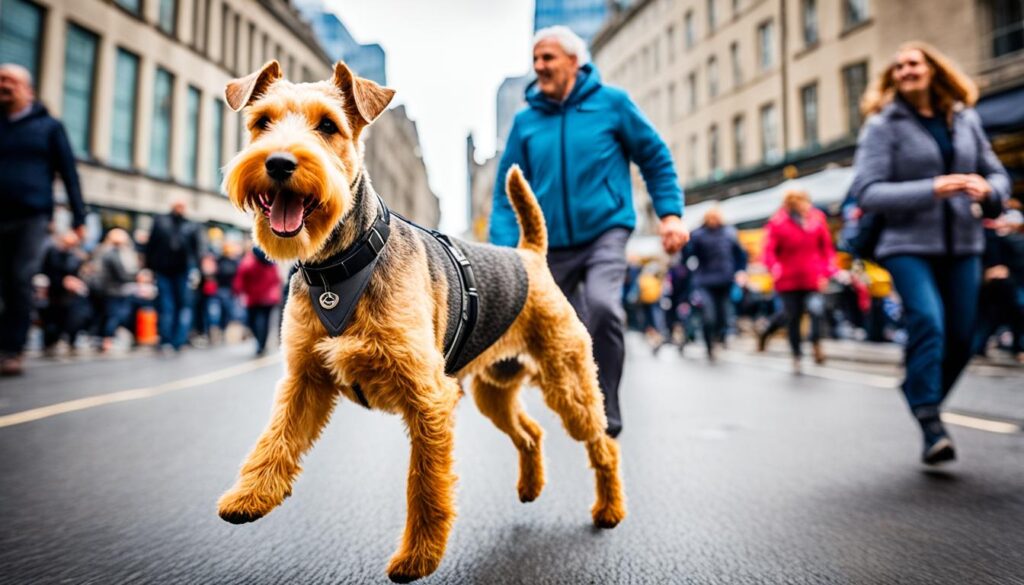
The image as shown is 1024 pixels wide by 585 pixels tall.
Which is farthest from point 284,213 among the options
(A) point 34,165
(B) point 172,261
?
(B) point 172,261

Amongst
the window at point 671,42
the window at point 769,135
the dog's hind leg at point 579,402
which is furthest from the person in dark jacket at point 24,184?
the window at point 671,42

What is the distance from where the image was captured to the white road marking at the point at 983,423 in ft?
14.3

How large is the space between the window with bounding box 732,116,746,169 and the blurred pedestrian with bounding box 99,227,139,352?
2407 cm

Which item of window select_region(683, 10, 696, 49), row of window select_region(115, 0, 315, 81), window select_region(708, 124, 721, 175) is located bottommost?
window select_region(708, 124, 721, 175)

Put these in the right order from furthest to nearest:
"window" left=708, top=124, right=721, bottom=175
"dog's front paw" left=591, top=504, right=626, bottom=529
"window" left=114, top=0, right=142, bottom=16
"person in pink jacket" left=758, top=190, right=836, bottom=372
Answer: "window" left=708, top=124, right=721, bottom=175, "window" left=114, top=0, right=142, bottom=16, "person in pink jacket" left=758, top=190, right=836, bottom=372, "dog's front paw" left=591, top=504, right=626, bottom=529

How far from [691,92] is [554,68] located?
32401mm

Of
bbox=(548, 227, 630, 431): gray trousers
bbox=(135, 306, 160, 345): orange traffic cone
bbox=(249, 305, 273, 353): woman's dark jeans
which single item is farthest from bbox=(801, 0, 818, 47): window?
bbox=(548, 227, 630, 431): gray trousers

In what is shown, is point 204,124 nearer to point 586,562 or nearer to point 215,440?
point 215,440

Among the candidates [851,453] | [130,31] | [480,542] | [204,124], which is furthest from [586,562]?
[204,124]

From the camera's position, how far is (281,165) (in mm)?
1697

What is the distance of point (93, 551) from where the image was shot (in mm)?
2115

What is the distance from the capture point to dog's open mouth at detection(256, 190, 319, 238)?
1.74 m

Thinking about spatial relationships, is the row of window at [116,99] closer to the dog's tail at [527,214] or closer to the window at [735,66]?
the dog's tail at [527,214]

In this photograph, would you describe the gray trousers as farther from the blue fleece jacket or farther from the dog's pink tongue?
the blue fleece jacket
